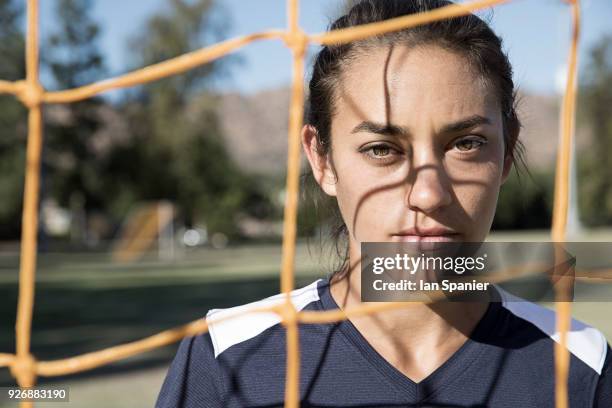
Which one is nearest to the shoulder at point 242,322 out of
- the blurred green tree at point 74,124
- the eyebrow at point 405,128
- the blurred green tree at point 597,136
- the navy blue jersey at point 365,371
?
the navy blue jersey at point 365,371

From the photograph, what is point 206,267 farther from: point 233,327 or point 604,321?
point 233,327

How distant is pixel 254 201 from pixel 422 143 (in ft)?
78.8

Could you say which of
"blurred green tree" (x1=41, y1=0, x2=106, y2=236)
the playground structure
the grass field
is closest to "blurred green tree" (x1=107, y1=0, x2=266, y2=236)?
"blurred green tree" (x1=41, y1=0, x2=106, y2=236)

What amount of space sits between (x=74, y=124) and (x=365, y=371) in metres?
20.2

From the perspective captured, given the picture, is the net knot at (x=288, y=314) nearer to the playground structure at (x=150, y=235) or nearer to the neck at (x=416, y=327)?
the neck at (x=416, y=327)

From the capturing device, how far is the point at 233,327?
0.95 m

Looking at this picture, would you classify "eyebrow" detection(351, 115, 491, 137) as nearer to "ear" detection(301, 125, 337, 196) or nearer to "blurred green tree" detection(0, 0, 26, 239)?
"ear" detection(301, 125, 337, 196)

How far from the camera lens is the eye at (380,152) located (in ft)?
2.82

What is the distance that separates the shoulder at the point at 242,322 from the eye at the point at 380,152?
23cm

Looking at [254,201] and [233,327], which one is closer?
[233,327]

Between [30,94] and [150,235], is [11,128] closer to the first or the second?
[150,235]

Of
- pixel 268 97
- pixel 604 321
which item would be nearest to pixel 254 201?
pixel 604 321

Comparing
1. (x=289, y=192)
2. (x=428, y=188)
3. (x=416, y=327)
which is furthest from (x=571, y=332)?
(x=289, y=192)

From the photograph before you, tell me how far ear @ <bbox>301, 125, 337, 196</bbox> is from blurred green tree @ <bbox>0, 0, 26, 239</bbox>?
15547 millimetres
